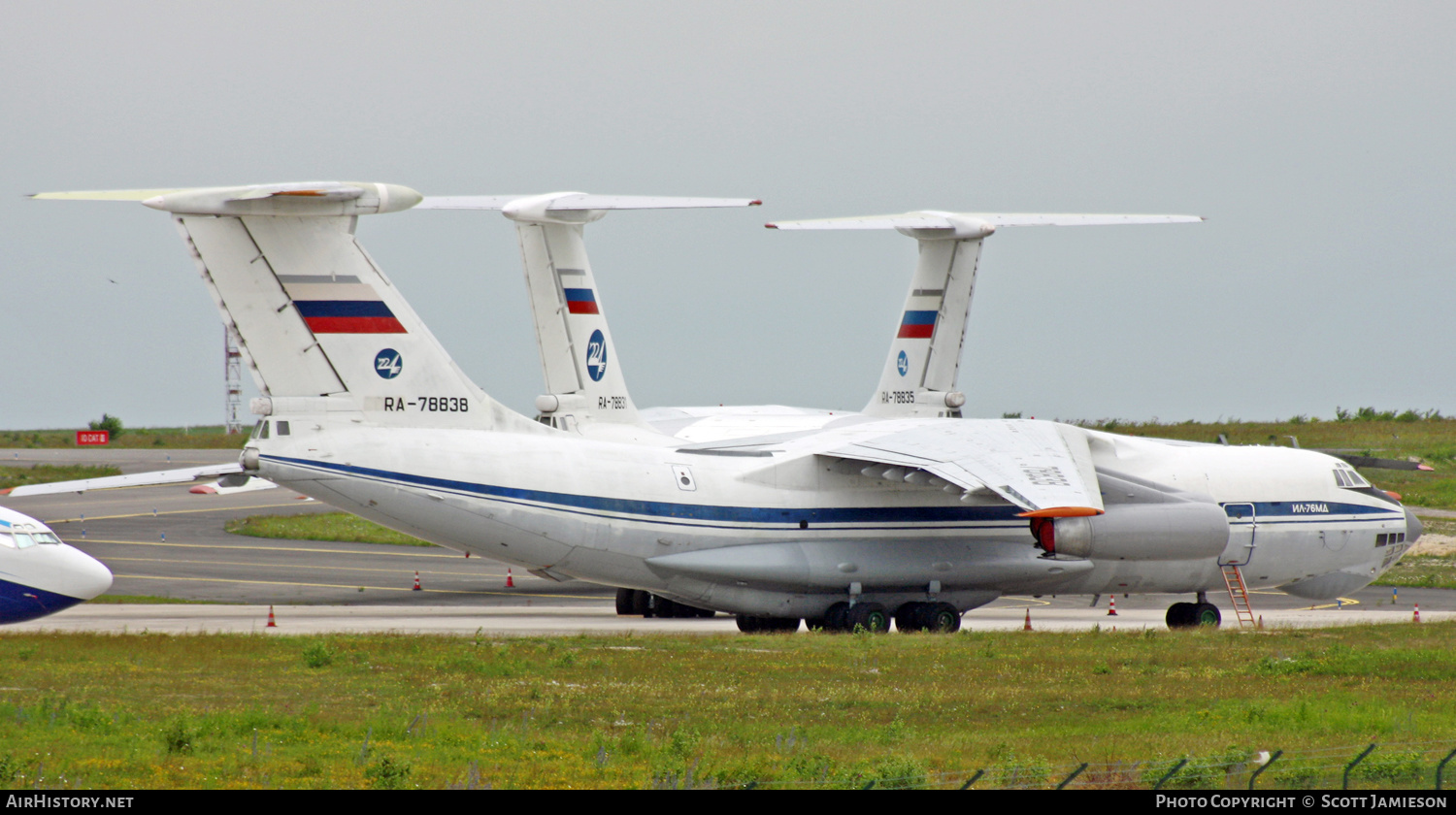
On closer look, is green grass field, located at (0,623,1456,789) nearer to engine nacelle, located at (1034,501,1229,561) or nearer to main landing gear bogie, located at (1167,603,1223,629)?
engine nacelle, located at (1034,501,1229,561)

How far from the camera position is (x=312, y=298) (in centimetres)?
1648

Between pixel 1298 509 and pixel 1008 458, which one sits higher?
pixel 1008 458

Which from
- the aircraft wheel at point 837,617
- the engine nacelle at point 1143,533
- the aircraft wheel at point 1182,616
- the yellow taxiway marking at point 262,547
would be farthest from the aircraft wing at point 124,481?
the aircraft wheel at point 1182,616

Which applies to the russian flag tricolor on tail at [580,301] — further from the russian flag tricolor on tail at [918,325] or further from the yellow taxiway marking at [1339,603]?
the yellow taxiway marking at [1339,603]

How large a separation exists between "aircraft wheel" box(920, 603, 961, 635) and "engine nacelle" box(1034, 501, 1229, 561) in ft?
7.99

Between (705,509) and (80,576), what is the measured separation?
7677 mm

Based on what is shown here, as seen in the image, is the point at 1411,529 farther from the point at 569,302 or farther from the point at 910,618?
the point at 569,302

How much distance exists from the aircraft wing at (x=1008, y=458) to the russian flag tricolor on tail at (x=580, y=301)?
7399 millimetres

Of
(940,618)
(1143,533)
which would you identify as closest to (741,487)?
(940,618)

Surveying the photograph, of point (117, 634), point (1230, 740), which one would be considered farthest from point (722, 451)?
point (1230, 740)

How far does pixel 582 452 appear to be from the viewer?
18406 mm

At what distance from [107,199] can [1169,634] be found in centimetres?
1420

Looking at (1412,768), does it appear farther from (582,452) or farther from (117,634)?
(117,634)

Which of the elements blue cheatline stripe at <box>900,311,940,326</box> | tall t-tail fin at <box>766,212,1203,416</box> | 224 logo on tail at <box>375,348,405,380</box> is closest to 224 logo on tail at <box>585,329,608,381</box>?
tall t-tail fin at <box>766,212,1203,416</box>
